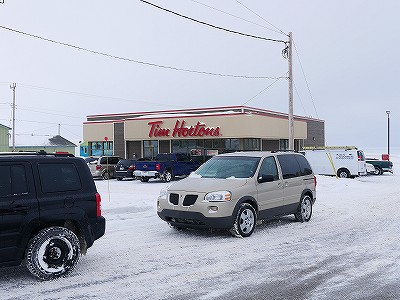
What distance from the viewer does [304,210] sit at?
1189 centimetres

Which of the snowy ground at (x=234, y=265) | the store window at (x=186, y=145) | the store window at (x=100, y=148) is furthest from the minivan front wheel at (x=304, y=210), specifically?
the store window at (x=100, y=148)

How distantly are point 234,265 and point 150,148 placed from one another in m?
31.8

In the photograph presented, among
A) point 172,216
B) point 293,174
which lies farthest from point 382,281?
point 293,174

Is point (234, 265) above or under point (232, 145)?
under

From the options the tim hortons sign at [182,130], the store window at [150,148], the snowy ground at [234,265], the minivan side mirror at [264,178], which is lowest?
the snowy ground at [234,265]

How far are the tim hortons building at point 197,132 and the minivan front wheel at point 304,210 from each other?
1704 cm

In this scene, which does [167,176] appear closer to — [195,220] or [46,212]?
[195,220]

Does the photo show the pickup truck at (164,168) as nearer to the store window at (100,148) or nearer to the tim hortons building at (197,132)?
the tim hortons building at (197,132)

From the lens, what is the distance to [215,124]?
34469mm

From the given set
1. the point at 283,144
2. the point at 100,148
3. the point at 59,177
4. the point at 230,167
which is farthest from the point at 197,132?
the point at 59,177

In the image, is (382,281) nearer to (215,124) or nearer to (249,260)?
(249,260)

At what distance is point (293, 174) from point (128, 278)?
6.09m

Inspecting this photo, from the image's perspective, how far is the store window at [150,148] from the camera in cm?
3853

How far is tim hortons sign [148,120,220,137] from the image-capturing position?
34.6 m
